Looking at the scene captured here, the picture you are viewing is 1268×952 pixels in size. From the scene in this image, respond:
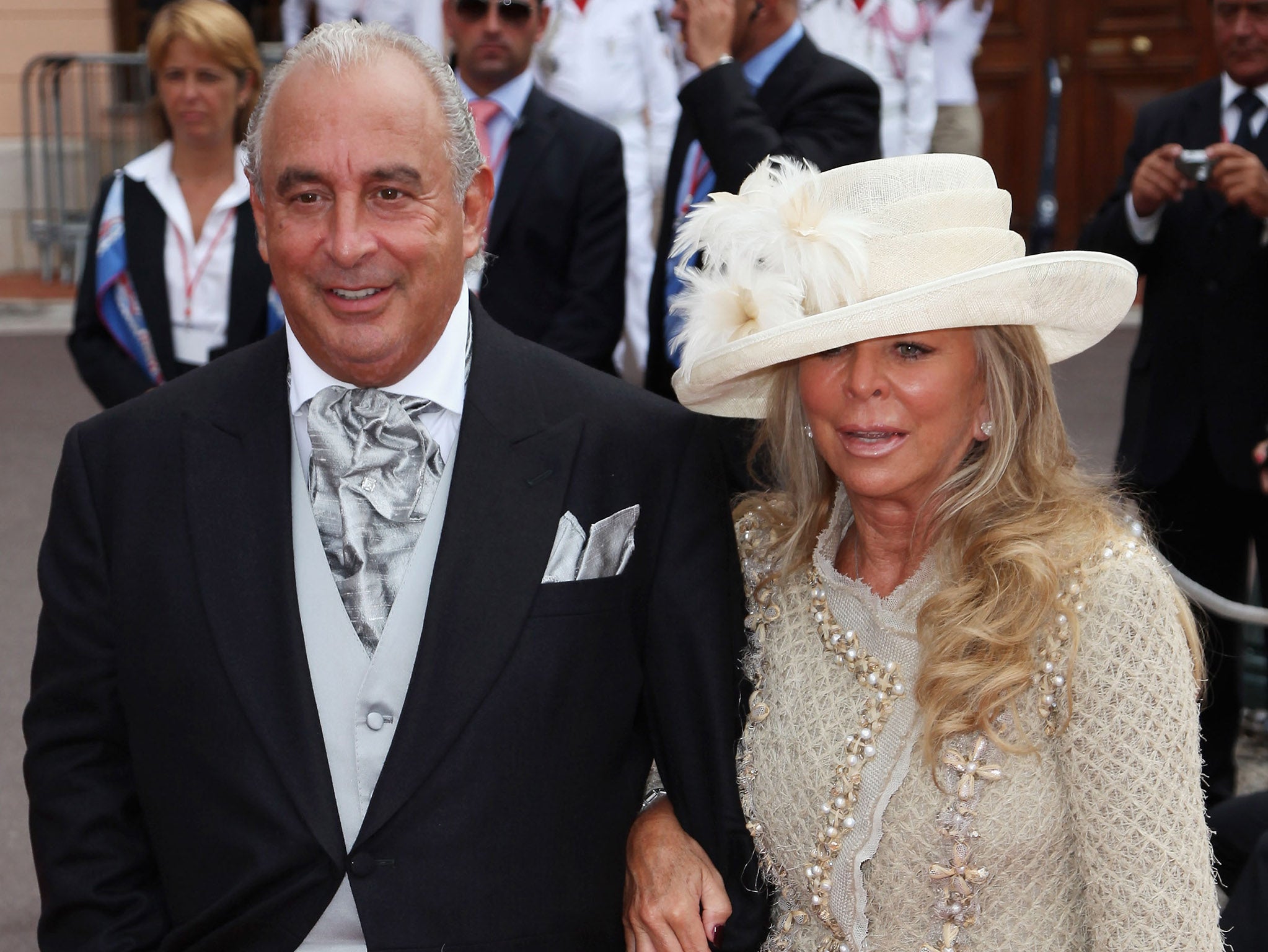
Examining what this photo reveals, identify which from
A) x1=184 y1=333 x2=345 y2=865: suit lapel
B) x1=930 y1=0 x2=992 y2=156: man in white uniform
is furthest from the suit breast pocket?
x1=930 y1=0 x2=992 y2=156: man in white uniform

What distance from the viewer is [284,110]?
215 centimetres

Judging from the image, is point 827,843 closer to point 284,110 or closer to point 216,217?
point 284,110

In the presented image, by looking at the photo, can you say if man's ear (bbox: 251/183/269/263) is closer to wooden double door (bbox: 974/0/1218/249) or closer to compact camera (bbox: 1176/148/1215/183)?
compact camera (bbox: 1176/148/1215/183)

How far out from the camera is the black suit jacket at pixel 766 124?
378cm

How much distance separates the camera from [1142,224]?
14.2 feet

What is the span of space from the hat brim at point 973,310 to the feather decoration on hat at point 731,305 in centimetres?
2

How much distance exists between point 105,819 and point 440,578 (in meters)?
0.61

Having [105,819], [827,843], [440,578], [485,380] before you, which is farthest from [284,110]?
[827,843]

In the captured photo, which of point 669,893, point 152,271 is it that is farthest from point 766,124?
point 669,893

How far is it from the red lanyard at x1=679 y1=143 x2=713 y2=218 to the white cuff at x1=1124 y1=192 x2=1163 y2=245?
3.83 feet

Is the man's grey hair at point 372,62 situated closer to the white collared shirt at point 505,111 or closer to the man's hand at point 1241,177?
the white collared shirt at point 505,111

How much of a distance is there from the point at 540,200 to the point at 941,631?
258cm

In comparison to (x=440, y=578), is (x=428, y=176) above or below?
above

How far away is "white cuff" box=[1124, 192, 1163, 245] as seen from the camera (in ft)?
14.2
